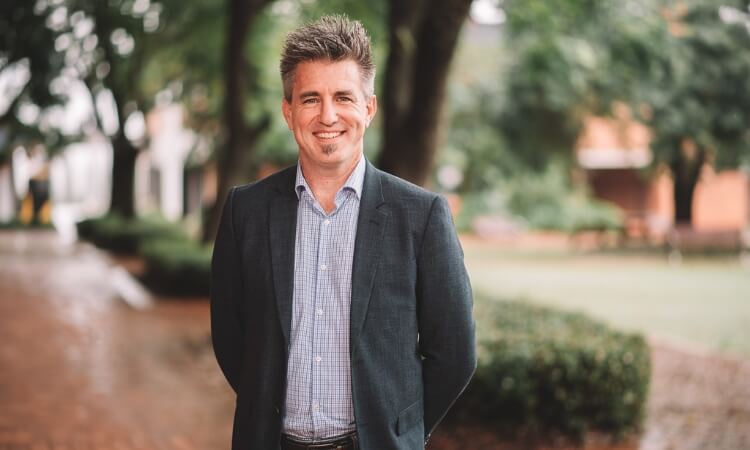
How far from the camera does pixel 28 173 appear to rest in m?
47.8

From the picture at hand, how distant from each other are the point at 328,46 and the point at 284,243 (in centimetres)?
59

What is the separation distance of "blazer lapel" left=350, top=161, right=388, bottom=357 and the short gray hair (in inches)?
11.9

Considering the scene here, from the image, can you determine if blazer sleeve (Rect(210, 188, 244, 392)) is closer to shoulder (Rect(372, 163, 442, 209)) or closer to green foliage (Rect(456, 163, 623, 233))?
shoulder (Rect(372, 163, 442, 209))

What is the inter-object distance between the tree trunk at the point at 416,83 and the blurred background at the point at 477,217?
0.02 meters

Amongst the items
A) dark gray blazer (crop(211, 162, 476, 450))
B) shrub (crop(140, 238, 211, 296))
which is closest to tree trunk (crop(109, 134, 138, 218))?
shrub (crop(140, 238, 211, 296))

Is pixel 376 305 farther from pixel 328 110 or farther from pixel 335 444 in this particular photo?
pixel 328 110

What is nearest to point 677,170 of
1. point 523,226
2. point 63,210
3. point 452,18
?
point 523,226

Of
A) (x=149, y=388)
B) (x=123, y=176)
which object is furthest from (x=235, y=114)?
(x=123, y=176)

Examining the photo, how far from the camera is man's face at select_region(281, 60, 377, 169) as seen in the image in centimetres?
233

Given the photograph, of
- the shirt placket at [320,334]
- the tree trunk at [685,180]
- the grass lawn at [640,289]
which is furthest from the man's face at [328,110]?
the tree trunk at [685,180]

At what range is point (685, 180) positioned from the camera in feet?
79.2

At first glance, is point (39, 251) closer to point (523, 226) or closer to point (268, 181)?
point (523, 226)

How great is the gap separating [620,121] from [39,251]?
1689cm

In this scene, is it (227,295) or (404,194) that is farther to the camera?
(227,295)
